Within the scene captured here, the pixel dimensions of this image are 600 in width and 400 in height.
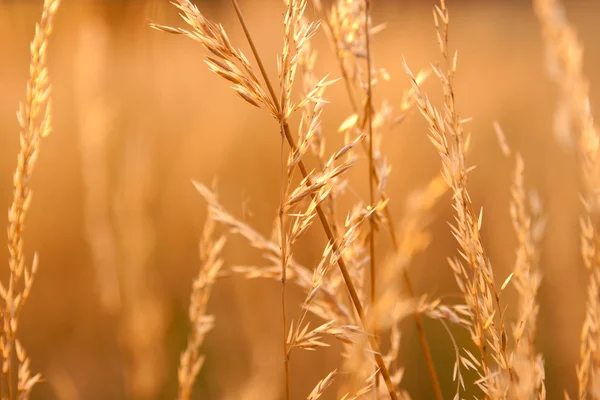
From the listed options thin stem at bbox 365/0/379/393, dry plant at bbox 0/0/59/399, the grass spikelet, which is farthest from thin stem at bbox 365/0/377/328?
dry plant at bbox 0/0/59/399

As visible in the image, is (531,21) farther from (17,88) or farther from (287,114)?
(287,114)

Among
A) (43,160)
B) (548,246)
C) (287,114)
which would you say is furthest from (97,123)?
(43,160)

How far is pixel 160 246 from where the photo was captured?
361 cm

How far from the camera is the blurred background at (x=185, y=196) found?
71.6 inches

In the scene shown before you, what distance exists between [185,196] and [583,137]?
130 inches

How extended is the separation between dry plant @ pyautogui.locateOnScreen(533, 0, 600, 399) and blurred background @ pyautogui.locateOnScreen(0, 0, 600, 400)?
0.60 ft

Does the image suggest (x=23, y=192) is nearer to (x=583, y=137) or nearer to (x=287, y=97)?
(x=287, y=97)

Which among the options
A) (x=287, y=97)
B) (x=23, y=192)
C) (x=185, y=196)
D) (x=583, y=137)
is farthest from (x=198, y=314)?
(x=185, y=196)

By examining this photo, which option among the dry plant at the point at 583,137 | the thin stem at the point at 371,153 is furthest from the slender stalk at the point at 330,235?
the dry plant at the point at 583,137

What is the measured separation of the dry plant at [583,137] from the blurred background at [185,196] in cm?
18

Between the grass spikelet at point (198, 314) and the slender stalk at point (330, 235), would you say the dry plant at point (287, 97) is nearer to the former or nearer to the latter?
the slender stalk at point (330, 235)

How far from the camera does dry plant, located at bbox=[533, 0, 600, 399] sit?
2.63 feet

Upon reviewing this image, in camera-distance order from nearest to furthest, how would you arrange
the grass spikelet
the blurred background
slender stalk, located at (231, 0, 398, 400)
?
Result: 1. slender stalk, located at (231, 0, 398, 400)
2. the grass spikelet
3. the blurred background

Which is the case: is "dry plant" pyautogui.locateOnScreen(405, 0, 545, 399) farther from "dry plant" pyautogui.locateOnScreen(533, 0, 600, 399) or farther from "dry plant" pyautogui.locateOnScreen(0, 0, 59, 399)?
"dry plant" pyautogui.locateOnScreen(0, 0, 59, 399)
